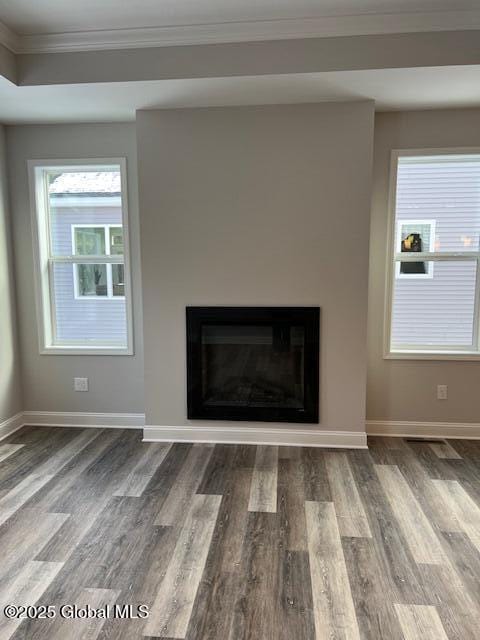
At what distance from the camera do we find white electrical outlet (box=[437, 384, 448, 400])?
3545mm

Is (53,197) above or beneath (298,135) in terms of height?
beneath

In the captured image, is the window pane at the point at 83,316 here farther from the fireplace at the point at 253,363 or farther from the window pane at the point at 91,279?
the fireplace at the point at 253,363

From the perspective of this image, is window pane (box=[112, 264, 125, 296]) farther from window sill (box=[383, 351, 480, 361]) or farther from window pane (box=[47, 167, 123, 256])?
window sill (box=[383, 351, 480, 361])

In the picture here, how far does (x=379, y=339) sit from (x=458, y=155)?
4.96ft

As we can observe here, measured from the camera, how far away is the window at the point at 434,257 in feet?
11.3

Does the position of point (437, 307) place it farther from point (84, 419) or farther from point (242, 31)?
point (84, 419)

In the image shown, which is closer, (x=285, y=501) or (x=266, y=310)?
(x=285, y=501)

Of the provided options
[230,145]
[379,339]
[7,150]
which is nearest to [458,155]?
[379,339]

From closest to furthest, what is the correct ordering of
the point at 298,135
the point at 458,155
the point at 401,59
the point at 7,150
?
the point at 401,59
the point at 298,135
the point at 458,155
the point at 7,150

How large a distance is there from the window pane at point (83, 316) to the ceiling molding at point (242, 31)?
169 cm

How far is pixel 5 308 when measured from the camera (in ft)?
12.1

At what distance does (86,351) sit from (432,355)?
284 cm

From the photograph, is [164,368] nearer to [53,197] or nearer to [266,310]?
[266,310]

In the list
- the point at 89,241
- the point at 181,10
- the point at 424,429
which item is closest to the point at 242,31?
the point at 181,10
